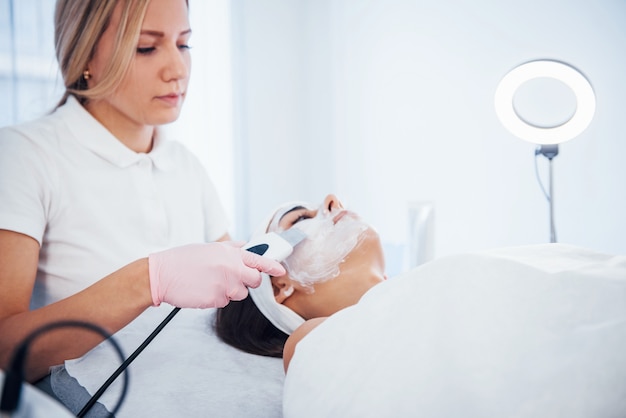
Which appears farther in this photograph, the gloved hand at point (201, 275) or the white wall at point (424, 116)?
the white wall at point (424, 116)

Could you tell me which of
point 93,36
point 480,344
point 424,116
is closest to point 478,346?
point 480,344

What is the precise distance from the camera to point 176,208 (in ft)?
4.62

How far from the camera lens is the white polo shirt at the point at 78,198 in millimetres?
1026

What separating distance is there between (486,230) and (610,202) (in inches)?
18.9

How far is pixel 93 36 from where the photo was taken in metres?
1.13

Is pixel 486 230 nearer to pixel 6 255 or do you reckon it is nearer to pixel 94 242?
pixel 94 242

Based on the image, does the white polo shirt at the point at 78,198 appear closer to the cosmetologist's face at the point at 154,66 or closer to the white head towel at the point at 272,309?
the cosmetologist's face at the point at 154,66

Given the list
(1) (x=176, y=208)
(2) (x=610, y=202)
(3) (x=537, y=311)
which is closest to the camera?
(3) (x=537, y=311)

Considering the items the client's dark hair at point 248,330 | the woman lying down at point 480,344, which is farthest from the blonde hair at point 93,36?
the woman lying down at point 480,344

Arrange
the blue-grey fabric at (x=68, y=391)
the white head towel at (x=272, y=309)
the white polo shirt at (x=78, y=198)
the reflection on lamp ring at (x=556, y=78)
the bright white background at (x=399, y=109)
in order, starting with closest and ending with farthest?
the blue-grey fabric at (x=68, y=391), the white polo shirt at (x=78, y=198), the white head towel at (x=272, y=309), the reflection on lamp ring at (x=556, y=78), the bright white background at (x=399, y=109)

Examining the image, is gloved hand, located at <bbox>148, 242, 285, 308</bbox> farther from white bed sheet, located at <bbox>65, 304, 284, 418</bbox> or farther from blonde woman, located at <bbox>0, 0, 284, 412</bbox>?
white bed sheet, located at <bbox>65, 304, 284, 418</bbox>

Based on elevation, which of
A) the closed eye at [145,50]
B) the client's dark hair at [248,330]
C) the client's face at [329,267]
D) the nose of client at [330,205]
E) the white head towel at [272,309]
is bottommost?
the client's dark hair at [248,330]

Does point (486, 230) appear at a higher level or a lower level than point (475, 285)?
lower

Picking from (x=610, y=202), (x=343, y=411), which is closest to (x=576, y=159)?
(x=610, y=202)
